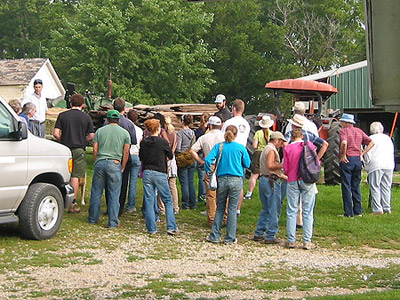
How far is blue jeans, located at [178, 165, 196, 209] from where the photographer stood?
13.5m

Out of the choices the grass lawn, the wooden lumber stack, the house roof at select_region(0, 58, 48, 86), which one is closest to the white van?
the grass lawn

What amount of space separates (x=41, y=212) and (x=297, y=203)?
146 inches

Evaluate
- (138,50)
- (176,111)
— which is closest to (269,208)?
(176,111)

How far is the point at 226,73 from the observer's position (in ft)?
166

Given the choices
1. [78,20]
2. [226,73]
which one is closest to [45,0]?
[226,73]

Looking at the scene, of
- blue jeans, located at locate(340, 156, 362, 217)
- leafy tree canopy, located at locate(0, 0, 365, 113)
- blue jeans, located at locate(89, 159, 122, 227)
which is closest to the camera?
blue jeans, located at locate(89, 159, 122, 227)

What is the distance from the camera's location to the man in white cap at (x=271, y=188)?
36.1 ft

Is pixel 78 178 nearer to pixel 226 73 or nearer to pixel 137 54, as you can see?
pixel 137 54

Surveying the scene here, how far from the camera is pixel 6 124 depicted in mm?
9641

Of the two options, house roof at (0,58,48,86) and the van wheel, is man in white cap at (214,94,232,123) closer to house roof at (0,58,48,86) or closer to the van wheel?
the van wheel

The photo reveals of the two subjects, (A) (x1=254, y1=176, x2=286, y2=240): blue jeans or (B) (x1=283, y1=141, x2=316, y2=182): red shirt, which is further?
(A) (x1=254, y1=176, x2=286, y2=240): blue jeans

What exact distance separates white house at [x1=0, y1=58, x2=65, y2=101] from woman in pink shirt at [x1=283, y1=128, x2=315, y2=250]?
3210cm

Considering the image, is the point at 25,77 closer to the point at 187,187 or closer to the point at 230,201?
the point at 187,187

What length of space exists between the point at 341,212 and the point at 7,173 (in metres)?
6.50
